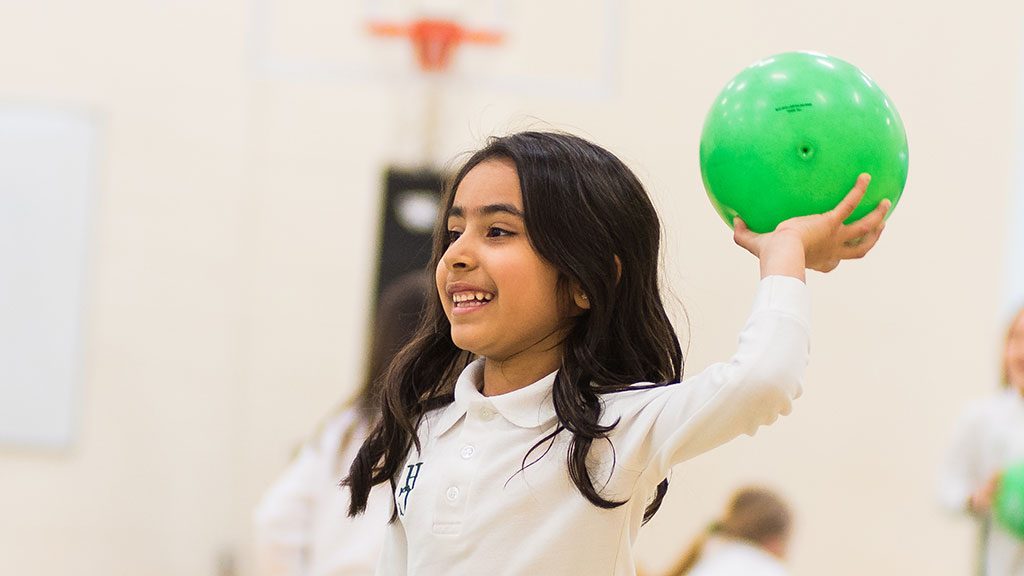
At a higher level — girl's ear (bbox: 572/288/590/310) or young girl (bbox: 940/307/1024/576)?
girl's ear (bbox: 572/288/590/310)

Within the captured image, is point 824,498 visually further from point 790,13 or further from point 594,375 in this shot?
point 594,375

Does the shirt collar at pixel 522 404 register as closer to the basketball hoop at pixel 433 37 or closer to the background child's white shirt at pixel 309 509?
the background child's white shirt at pixel 309 509

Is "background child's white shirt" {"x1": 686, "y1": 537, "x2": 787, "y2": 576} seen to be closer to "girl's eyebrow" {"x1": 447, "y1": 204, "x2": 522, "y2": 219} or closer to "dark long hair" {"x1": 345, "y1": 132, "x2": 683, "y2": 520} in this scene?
"dark long hair" {"x1": 345, "y1": 132, "x2": 683, "y2": 520}

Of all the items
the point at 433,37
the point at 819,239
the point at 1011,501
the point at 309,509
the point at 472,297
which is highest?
the point at 433,37

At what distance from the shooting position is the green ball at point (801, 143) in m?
1.38

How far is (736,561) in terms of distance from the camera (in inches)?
135

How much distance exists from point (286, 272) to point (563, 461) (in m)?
3.66

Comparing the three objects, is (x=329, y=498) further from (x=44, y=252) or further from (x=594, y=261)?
(x=44, y=252)

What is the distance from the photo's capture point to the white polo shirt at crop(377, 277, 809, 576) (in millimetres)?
1220

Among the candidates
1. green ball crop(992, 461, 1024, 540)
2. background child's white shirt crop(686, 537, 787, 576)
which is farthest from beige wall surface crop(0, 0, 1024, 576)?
green ball crop(992, 461, 1024, 540)

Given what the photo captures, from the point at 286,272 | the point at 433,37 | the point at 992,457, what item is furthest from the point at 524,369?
the point at 286,272

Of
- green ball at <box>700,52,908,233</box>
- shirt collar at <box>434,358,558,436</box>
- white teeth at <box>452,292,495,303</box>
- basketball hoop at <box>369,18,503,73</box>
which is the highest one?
basketball hoop at <box>369,18,503,73</box>

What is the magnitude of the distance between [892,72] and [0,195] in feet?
12.1

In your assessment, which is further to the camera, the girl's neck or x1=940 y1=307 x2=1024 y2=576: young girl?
x1=940 y1=307 x2=1024 y2=576: young girl
